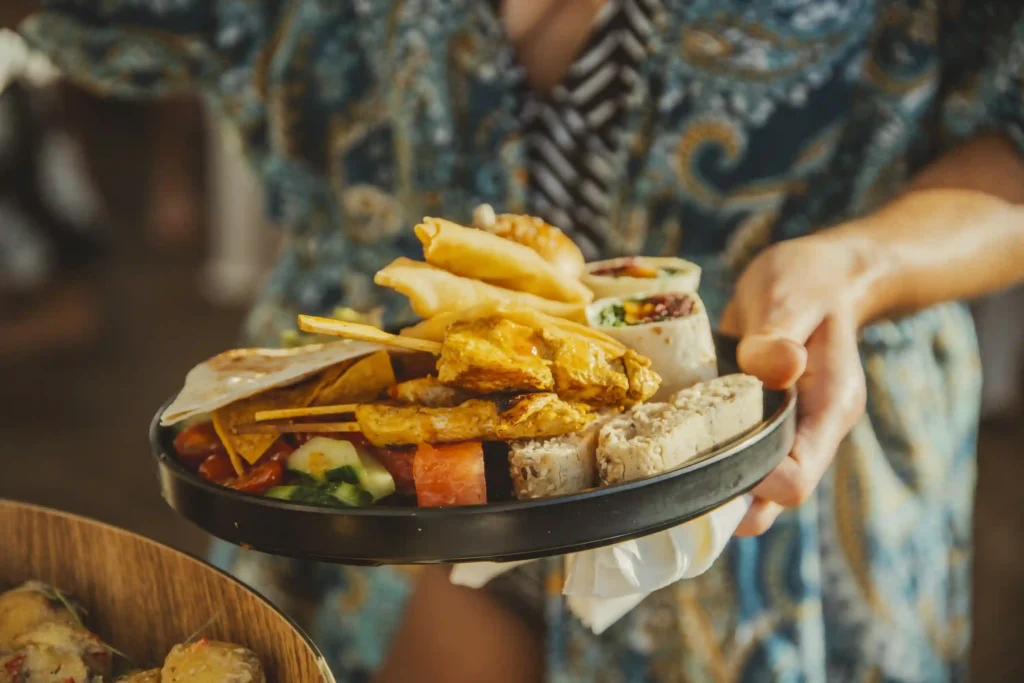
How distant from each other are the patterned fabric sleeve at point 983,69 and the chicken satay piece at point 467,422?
2.55 feet

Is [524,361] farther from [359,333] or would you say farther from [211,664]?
[211,664]

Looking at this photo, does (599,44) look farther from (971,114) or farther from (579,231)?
(971,114)

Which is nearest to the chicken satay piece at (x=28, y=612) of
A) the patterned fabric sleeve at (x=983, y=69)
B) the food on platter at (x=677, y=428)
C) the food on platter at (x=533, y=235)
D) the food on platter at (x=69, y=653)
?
the food on platter at (x=69, y=653)

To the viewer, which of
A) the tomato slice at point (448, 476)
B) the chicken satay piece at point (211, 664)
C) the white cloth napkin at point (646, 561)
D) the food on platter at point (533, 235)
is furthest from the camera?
the food on platter at point (533, 235)

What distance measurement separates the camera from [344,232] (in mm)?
1253

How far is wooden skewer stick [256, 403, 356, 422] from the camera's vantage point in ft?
2.19

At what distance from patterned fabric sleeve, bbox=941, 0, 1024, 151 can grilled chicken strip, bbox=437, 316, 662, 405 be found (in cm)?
69

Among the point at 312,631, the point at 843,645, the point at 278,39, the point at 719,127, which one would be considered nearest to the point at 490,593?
the point at 312,631

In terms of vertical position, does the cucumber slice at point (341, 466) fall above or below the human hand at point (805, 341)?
above

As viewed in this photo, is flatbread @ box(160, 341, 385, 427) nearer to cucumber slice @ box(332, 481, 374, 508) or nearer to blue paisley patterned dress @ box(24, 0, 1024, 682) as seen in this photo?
cucumber slice @ box(332, 481, 374, 508)

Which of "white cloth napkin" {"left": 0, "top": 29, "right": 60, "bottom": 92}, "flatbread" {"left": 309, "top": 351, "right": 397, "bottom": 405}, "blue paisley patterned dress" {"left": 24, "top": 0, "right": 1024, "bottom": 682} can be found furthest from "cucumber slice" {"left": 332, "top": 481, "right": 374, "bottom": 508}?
"white cloth napkin" {"left": 0, "top": 29, "right": 60, "bottom": 92}

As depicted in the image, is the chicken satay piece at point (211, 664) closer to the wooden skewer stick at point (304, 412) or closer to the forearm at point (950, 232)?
the wooden skewer stick at point (304, 412)

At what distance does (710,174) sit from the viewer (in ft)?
3.69

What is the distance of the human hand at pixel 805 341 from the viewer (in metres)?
0.76
